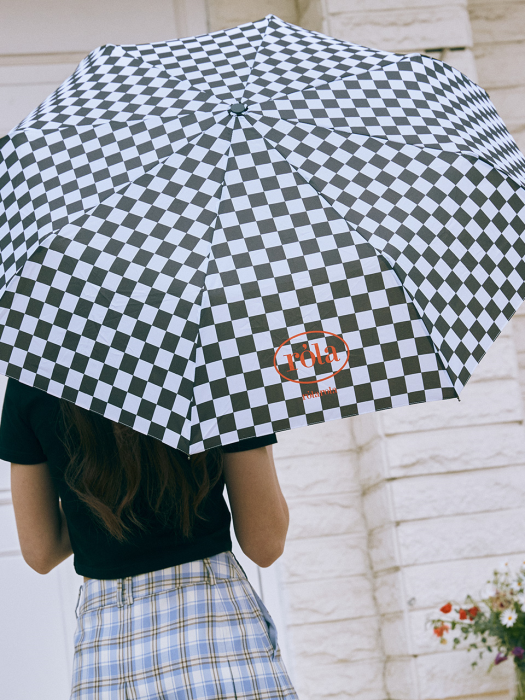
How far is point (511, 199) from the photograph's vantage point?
1294mm

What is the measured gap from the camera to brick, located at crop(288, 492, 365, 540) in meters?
2.97

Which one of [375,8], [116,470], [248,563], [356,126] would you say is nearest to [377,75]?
[356,126]

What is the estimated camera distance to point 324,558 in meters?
2.97

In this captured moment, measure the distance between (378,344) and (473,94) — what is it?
28.4 inches

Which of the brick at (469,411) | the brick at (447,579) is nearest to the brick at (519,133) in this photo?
the brick at (469,411)

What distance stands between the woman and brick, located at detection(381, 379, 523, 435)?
154cm

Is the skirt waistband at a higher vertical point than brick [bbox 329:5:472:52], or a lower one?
lower

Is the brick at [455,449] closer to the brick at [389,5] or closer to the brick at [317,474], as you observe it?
the brick at [317,474]

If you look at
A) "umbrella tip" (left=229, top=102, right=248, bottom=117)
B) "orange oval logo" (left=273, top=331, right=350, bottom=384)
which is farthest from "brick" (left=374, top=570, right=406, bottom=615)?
"umbrella tip" (left=229, top=102, right=248, bottom=117)

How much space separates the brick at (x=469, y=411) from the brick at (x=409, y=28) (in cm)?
135

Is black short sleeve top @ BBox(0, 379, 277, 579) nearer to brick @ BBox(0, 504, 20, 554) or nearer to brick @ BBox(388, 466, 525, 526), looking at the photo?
brick @ BBox(388, 466, 525, 526)

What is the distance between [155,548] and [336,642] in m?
1.89

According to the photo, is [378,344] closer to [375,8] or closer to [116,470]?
[116,470]

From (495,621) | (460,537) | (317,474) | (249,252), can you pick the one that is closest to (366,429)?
(317,474)
